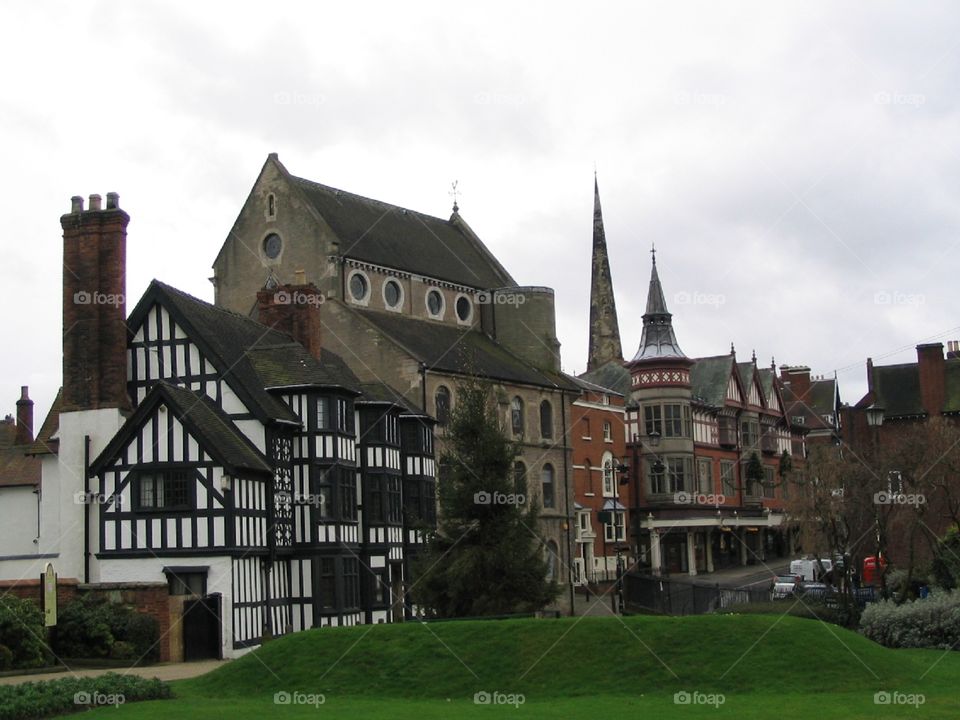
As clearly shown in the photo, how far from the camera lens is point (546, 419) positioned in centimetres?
6056

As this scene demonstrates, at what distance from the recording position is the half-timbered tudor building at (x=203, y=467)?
115 ft

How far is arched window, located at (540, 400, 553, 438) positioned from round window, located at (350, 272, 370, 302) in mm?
10003

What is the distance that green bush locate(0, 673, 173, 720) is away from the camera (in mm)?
20906

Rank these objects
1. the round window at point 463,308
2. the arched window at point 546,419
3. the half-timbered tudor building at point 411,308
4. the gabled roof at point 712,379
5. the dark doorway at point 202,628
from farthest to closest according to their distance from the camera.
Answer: the gabled roof at point 712,379 → the round window at point 463,308 → the arched window at point 546,419 → the half-timbered tudor building at point 411,308 → the dark doorway at point 202,628

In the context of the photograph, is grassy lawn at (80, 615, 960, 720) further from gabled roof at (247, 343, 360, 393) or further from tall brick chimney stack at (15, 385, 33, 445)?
tall brick chimney stack at (15, 385, 33, 445)

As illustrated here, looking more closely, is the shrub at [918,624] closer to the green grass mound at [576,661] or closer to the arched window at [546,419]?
the green grass mound at [576,661]

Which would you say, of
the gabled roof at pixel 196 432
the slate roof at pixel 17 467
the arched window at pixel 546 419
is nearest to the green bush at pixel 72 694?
the gabled roof at pixel 196 432

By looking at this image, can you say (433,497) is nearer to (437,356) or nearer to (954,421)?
(437,356)

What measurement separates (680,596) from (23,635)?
20646 millimetres

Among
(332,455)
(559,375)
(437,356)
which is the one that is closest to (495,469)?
(332,455)

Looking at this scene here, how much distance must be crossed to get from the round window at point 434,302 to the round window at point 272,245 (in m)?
7.69

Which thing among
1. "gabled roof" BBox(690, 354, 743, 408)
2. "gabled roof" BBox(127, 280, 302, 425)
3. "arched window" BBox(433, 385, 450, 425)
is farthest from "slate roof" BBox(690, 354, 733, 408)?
"gabled roof" BBox(127, 280, 302, 425)

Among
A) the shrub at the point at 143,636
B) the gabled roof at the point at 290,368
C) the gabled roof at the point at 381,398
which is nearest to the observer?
the shrub at the point at 143,636

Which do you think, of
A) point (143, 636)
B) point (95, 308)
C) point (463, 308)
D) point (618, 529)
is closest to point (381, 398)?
point (95, 308)
